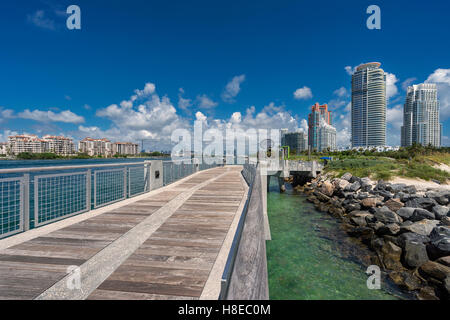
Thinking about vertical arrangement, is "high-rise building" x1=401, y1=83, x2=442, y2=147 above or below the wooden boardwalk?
above

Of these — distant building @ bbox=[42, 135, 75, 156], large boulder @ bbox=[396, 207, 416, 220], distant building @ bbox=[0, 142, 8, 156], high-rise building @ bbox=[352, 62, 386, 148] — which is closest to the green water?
large boulder @ bbox=[396, 207, 416, 220]

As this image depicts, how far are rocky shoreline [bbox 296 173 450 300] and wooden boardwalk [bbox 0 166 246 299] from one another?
591cm

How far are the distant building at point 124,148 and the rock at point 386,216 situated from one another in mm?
136775

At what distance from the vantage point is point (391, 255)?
284 inches

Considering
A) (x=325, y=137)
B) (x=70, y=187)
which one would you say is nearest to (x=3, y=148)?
(x=70, y=187)

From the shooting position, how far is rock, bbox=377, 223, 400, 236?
28.0ft

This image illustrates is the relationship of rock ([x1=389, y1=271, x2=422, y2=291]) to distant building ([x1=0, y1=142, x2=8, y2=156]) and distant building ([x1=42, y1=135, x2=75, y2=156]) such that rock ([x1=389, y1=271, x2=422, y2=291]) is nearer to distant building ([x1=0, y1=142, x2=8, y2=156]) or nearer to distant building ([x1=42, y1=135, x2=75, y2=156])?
distant building ([x1=42, y1=135, x2=75, y2=156])

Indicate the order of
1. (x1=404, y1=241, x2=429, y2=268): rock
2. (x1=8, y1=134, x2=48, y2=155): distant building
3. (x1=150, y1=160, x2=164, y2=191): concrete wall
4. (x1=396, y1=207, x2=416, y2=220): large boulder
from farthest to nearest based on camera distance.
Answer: (x1=8, y1=134, x2=48, y2=155): distant building, (x1=396, y1=207, x2=416, y2=220): large boulder, (x1=150, y1=160, x2=164, y2=191): concrete wall, (x1=404, y1=241, x2=429, y2=268): rock

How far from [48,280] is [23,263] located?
0.79m

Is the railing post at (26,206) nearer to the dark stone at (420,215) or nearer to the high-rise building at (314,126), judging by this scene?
the dark stone at (420,215)

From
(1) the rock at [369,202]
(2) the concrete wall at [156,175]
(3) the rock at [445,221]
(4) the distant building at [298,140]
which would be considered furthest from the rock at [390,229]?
(4) the distant building at [298,140]
